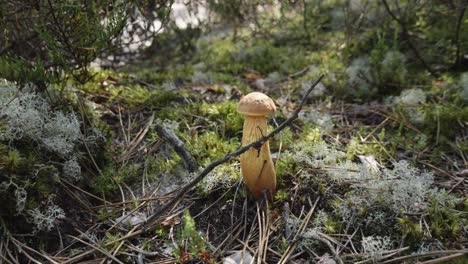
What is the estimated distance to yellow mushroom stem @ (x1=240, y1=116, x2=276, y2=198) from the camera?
2414mm

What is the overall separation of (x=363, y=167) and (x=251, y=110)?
907 mm

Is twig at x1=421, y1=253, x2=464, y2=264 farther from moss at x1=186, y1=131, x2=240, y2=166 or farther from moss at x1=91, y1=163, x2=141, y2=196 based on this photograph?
moss at x1=91, y1=163, x2=141, y2=196

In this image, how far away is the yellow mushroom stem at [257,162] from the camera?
2.41 metres

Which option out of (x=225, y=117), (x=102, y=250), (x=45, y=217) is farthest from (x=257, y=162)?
(x=45, y=217)

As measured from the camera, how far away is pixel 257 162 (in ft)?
7.91

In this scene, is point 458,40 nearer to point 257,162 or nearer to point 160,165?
point 257,162

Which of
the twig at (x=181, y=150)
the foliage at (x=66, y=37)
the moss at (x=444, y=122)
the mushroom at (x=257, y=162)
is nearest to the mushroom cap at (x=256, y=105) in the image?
the mushroom at (x=257, y=162)

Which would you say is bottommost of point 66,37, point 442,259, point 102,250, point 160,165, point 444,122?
point 442,259

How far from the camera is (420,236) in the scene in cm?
218

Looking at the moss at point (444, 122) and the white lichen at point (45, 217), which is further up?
the white lichen at point (45, 217)

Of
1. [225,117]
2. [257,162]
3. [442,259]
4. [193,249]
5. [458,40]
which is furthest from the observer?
[458,40]

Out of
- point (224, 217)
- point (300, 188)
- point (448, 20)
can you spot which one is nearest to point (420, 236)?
point (300, 188)

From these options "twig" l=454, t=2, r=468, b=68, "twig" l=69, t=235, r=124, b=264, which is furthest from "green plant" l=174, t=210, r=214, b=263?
"twig" l=454, t=2, r=468, b=68

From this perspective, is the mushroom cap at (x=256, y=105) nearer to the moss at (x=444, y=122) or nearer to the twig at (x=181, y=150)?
the twig at (x=181, y=150)
